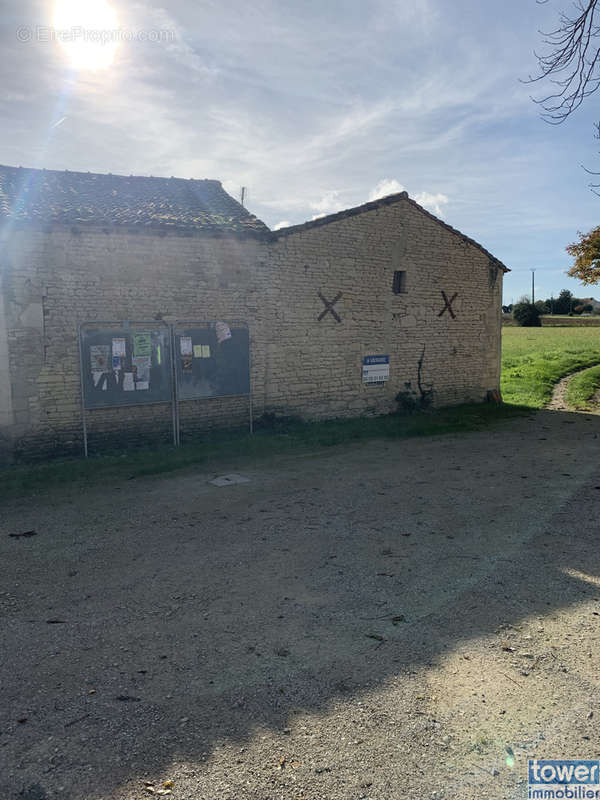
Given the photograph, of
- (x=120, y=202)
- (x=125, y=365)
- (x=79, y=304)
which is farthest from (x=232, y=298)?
(x=120, y=202)

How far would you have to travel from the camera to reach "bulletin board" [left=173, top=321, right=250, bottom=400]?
10844mm

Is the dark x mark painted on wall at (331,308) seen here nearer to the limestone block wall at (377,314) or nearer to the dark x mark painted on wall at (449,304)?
the limestone block wall at (377,314)

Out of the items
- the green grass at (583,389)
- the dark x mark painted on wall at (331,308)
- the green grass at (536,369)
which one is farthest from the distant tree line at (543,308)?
the dark x mark painted on wall at (331,308)

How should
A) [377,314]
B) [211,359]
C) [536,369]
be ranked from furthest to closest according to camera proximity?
[536,369]
[377,314]
[211,359]

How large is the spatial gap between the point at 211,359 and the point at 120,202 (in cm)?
407

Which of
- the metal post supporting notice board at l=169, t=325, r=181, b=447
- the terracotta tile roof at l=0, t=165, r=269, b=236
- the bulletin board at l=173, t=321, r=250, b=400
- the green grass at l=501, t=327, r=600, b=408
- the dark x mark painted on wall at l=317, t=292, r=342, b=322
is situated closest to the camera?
the terracotta tile roof at l=0, t=165, r=269, b=236

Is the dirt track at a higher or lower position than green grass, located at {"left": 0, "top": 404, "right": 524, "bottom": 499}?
lower

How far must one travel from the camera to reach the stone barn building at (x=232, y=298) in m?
9.80

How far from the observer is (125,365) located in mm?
10219

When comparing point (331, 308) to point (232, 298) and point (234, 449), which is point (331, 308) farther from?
point (234, 449)

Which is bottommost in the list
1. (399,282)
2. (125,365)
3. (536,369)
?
(536,369)

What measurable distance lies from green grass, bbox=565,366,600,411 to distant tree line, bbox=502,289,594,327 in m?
45.2

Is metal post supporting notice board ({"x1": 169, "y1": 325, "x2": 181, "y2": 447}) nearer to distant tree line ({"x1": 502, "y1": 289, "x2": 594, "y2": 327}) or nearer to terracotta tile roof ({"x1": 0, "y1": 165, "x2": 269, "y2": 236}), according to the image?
terracotta tile roof ({"x1": 0, "y1": 165, "x2": 269, "y2": 236})

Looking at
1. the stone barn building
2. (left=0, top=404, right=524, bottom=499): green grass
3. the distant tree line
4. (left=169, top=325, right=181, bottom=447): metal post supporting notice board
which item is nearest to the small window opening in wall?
the stone barn building
